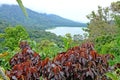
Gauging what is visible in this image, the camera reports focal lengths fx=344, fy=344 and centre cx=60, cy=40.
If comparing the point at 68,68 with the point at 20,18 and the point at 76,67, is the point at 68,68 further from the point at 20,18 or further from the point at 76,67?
the point at 20,18

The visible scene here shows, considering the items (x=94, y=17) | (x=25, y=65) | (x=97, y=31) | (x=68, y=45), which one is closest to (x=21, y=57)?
(x=25, y=65)

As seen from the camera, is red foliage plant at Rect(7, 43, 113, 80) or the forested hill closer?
the forested hill

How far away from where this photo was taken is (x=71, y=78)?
10.6 ft

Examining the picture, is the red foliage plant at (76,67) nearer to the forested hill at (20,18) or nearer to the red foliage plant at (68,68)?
the red foliage plant at (68,68)

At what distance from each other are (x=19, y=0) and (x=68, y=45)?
4.52m

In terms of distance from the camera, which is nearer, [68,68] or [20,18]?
[68,68]

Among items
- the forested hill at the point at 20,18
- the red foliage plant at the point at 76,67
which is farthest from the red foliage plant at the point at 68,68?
the forested hill at the point at 20,18

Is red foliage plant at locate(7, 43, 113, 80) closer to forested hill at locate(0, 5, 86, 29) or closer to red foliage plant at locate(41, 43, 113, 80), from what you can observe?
Result: red foliage plant at locate(41, 43, 113, 80)

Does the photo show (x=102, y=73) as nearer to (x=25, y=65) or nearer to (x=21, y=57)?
(x=25, y=65)

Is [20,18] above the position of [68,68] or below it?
above

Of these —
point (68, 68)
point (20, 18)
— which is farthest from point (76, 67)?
point (20, 18)

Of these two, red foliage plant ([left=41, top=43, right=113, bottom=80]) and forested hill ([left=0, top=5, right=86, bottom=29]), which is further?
red foliage plant ([left=41, top=43, right=113, bottom=80])

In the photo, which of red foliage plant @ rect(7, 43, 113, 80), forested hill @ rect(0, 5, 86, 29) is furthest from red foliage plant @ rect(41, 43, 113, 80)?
forested hill @ rect(0, 5, 86, 29)

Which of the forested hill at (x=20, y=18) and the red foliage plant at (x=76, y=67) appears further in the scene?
the red foliage plant at (x=76, y=67)
